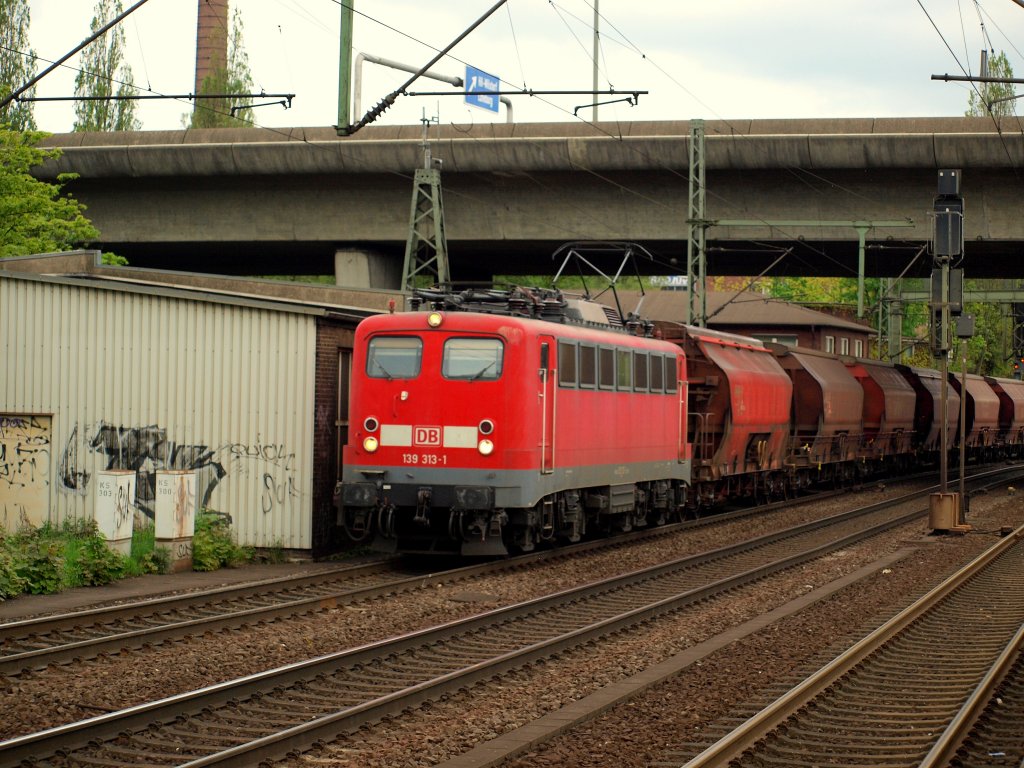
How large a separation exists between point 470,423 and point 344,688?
685cm

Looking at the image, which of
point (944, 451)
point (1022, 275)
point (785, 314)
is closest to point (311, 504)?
point (944, 451)

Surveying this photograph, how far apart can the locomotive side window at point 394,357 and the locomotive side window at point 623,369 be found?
3814mm

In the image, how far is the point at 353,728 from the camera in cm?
883

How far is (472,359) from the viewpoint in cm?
1688

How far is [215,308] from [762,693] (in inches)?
427

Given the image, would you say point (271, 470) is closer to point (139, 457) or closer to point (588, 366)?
point (139, 457)

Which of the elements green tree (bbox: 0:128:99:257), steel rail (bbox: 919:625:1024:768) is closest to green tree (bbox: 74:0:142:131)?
green tree (bbox: 0:128:99:257)

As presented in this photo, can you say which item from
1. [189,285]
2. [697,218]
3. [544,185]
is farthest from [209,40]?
[189,285]

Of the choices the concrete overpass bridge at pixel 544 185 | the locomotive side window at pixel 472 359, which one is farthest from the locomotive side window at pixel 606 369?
the concrete overpass bridge at pixel 544 185

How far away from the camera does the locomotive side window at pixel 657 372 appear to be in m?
21.6

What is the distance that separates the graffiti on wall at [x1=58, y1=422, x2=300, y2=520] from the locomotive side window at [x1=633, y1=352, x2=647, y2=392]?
5371 millimetres

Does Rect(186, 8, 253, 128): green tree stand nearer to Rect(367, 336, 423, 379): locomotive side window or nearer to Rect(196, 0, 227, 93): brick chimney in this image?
Rect(196, 0, 227, 93): brick chimney

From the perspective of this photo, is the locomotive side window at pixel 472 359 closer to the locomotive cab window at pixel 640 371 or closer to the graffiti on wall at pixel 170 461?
the graffiti on wall at pixel 170 461

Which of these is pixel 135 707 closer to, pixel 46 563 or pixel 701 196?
pixel 46 563
